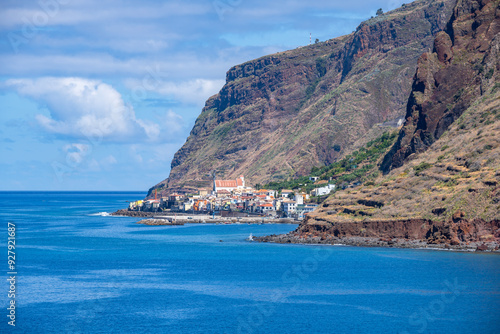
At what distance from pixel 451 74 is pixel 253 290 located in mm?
92918

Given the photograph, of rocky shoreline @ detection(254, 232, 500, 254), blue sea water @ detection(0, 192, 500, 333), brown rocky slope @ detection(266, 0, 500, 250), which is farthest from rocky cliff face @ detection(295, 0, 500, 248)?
blue sea water @ detection(0, 192, 500, 333)

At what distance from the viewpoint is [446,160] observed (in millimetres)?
126875

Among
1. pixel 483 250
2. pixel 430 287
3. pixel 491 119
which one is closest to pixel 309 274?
pixel 430 287

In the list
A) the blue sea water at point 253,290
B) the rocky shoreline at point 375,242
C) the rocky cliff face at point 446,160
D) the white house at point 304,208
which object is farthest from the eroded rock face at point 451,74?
the blue sea water at point 253,290

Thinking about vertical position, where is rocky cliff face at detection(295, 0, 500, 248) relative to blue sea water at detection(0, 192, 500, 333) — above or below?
above

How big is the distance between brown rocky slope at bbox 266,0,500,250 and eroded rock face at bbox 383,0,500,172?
0.22 m

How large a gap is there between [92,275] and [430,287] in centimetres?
4188

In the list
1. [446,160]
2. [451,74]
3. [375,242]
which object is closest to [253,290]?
[375,242]

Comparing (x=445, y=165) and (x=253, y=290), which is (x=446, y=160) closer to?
(x=445, y=165)

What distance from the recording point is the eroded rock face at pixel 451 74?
494ft

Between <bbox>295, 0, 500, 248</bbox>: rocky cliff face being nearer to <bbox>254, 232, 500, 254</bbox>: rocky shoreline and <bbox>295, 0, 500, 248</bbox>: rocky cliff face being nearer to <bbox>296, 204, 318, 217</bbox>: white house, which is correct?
<bbox>254, 232, 500, 254</bbox>: rocky shoreline

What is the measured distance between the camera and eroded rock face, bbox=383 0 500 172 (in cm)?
15050

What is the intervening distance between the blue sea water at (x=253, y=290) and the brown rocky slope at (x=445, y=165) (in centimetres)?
561

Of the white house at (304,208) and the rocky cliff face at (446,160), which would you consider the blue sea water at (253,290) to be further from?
the white house at (304,208)
